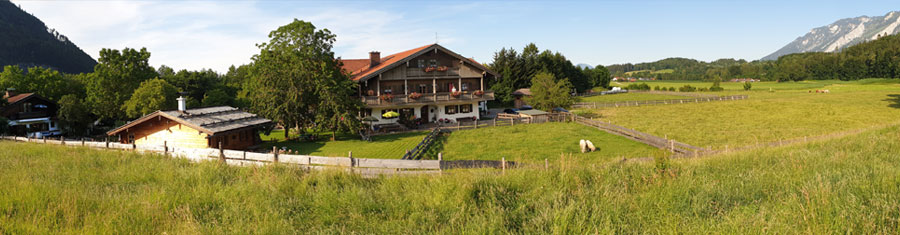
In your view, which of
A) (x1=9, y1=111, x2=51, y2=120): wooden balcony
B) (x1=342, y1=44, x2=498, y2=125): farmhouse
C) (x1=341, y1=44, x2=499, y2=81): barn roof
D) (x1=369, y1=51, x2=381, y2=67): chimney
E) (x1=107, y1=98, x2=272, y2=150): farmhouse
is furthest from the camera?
(x1=369, y1=51, x2=381, y2=67): chimney

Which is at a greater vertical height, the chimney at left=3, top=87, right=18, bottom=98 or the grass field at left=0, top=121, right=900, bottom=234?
the chimney at left=3, top=87, right=18, bottom=98

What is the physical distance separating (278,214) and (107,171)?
26.4ft

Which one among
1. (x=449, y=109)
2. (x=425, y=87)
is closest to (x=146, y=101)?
(x=425, y=87)

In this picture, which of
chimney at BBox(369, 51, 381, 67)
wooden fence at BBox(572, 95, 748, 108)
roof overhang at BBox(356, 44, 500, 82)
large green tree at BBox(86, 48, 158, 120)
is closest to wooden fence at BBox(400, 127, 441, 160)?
roof overhang at BBox(356, 44, 500, 82)

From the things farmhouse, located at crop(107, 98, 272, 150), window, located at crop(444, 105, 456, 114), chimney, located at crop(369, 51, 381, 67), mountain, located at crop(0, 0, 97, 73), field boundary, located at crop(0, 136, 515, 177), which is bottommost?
field boundary, located at crop(0, 136, 515, 177)

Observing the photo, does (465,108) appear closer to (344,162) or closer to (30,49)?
(344,162)

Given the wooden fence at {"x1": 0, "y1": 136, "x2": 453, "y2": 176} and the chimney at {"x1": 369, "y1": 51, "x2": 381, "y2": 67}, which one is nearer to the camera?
the wooden fence at {"x1": 0, "y1": 136, "x2": 453, "y2": 176}

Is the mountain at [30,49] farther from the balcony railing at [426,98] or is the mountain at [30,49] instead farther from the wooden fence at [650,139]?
the wooden fence at [650,139]

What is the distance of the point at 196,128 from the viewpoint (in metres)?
21.6

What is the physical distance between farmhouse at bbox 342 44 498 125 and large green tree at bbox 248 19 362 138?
205 inches

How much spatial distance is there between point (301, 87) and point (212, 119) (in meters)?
6.22

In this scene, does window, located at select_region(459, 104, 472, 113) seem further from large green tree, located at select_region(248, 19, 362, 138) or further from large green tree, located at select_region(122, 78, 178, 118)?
large green tree, located at select_region(122, 78, 178, 118)

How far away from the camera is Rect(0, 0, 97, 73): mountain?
12519 cm

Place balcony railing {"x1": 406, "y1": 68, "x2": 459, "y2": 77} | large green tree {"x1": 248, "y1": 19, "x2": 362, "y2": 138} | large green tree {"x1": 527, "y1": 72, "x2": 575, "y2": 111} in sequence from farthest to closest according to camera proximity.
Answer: large green tree {"x1": 527, "y1": 72, "x2": 575, "y2": 111} < balcony railing {"x1": 406, "y1": 68, "x2": 459, "y2": 77} < large green tree {"x1": 248, "y1": 19, "x2": 362, "y2": 138}
